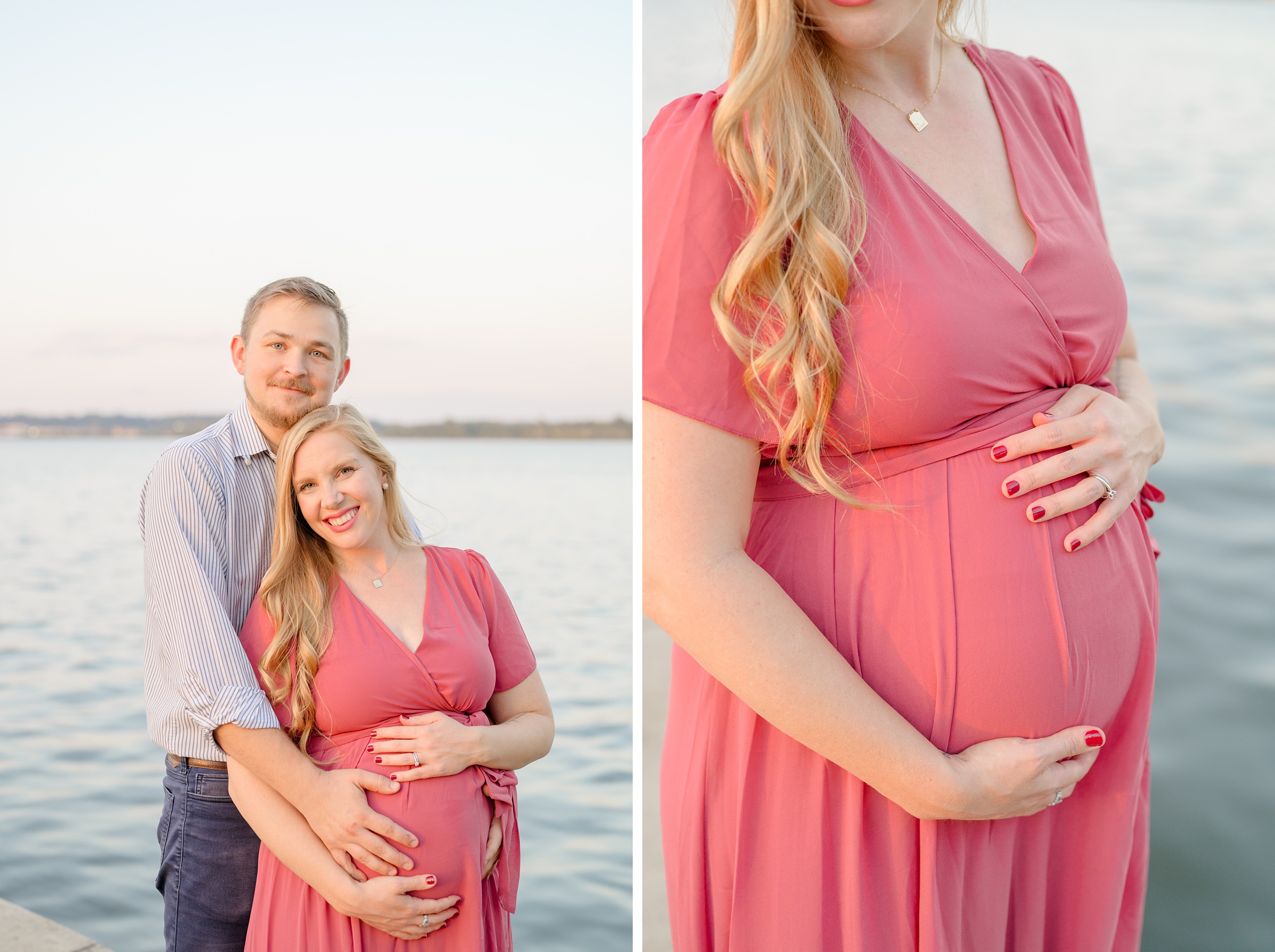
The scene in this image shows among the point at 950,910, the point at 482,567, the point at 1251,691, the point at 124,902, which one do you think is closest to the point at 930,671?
the point at 950,910

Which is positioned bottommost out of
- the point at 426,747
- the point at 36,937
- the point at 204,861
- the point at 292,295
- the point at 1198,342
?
the point at 36,937

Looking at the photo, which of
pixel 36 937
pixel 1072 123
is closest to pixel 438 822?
pixel 1072 123

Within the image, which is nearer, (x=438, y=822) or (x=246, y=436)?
(x=438, y=822)

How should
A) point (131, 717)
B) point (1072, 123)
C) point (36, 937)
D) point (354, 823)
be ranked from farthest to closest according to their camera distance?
1. point (131, 717)
2. point (36, 937)
3. point (354, 823)
4. point (1072, 123)

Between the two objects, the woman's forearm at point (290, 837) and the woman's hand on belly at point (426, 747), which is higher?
the woman's hand on belly at point (426, 747)

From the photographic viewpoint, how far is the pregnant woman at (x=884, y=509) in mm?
956

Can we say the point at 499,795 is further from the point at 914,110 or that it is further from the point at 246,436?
the point at 914,110

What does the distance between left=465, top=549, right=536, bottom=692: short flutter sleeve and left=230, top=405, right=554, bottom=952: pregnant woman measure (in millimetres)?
39

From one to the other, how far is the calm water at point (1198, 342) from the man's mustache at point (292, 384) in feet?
2.94

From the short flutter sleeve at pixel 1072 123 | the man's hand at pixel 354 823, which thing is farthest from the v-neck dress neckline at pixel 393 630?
the short flutter sleeve at pixel 1072 123

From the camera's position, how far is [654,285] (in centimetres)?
97

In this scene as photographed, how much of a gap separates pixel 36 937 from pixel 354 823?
1.59m

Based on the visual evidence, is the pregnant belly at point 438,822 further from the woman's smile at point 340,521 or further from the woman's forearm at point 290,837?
the woman's smile at point 340,521

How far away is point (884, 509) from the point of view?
102 centimetres
